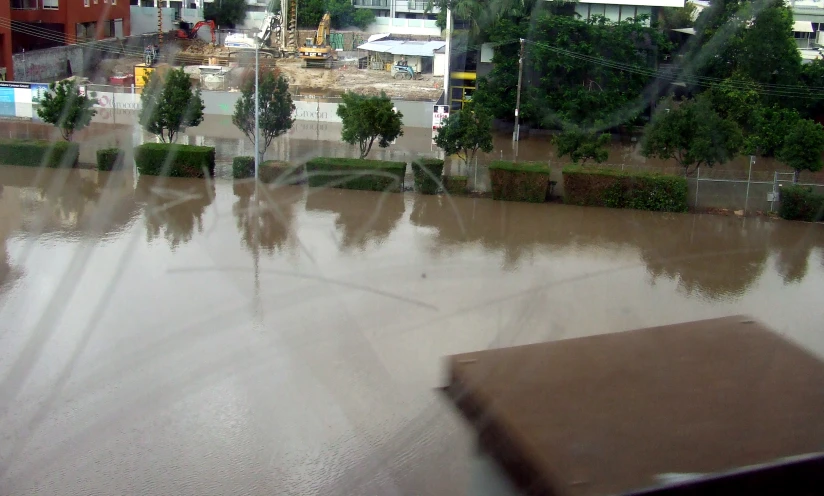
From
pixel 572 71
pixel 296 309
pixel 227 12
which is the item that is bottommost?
pixel 296 309

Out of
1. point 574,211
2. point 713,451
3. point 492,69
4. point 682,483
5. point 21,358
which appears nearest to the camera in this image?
point 682,483

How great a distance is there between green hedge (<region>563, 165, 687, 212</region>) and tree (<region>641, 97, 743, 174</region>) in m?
0.67

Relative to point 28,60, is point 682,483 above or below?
below

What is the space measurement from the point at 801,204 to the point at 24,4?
19.3 metres

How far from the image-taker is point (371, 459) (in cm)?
439

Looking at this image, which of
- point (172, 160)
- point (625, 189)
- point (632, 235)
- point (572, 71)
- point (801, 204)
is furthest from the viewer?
point (572, 71)

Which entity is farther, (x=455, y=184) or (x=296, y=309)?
(x=455, y=184)

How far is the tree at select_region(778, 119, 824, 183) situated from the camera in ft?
37.4

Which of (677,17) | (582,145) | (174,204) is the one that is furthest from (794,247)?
(677,17)

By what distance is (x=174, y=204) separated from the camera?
10375mm

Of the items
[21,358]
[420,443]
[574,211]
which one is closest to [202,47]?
[574,211]

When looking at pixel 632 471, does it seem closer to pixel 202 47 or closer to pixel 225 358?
pixel 225 358

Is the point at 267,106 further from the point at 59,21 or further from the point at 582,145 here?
the point at 59,21

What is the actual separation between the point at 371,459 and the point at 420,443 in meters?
0.30
